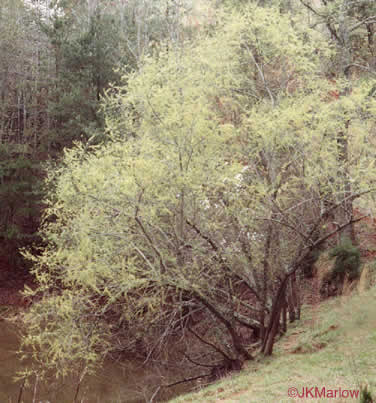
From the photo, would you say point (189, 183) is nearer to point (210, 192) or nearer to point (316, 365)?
point (210, 192)

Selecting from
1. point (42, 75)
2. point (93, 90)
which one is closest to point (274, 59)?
point (93, 90)

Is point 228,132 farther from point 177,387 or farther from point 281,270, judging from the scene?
point 177,387

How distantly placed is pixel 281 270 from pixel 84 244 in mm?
3791

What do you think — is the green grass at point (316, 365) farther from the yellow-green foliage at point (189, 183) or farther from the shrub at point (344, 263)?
the shrub at point (344, 263)

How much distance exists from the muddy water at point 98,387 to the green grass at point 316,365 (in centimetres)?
274

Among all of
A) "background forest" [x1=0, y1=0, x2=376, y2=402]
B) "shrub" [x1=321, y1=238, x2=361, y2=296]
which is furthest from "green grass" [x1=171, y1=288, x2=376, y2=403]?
"shrub" [x1=321, y1=238, x2=361, y2=296]

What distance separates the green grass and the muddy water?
2.74 m

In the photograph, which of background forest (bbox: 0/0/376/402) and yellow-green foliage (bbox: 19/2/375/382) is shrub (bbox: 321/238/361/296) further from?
yellow-green foliage (bbox: 19/2/375/382)

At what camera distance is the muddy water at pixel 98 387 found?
9.78 meters

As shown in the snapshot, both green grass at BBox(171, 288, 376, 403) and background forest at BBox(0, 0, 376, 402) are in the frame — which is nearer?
green grass at BBox(171, 288, 376, 403)

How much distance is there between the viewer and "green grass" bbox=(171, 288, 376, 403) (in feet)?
19.0

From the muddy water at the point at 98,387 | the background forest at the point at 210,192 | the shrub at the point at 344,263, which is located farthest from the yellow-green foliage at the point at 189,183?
the shrub at the point at 344,263

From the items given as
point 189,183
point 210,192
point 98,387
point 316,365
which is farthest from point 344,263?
point 98,387

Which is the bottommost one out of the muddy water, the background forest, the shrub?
the muddy water
